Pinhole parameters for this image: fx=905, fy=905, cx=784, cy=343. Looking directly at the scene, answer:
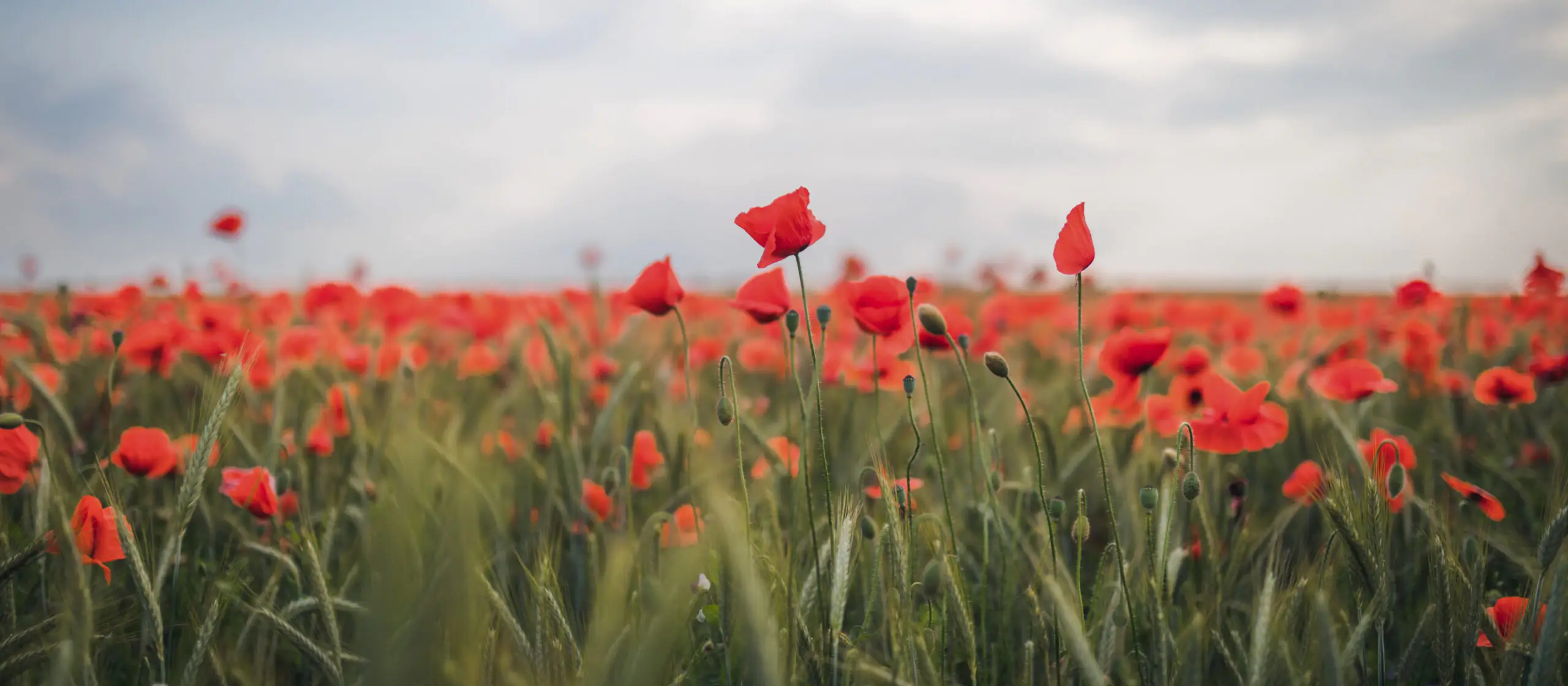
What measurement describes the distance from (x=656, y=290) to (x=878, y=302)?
1.23 feet

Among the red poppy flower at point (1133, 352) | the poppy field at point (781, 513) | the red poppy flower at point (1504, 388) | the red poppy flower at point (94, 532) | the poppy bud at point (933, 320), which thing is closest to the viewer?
the poppy field at point (781, 513)

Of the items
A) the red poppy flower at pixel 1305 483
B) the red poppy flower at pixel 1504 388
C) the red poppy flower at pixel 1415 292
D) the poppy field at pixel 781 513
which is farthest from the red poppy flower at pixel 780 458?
the red poppy flower at pixel 1415 292

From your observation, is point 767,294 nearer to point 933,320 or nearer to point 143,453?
point 933,320

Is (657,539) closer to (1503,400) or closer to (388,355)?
(388,355)

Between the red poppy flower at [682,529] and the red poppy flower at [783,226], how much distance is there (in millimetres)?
431

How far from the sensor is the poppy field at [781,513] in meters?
0.91

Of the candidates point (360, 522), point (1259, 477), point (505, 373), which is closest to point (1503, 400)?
point (1259, 477)

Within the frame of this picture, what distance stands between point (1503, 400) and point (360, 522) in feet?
8.03

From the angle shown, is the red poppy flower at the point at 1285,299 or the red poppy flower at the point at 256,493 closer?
the red poppy flower at the point at 256,493

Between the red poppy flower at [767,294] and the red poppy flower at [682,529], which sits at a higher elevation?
the red poppy flower at [767,294]

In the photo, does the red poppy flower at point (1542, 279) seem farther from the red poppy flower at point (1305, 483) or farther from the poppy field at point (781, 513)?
the red poppy flower at point (1305, 483)

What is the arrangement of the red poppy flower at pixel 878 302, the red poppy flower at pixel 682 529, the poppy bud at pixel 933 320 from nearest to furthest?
the poppy bud at pixel 933 320, the red poppy flower at pixel 878 302, the red poppy flower at pixel 682 529

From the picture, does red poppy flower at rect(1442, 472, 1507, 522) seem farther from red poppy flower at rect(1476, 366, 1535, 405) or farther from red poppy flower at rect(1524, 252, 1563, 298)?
red poppy flower at rect(1524, 252, 1563, 298)

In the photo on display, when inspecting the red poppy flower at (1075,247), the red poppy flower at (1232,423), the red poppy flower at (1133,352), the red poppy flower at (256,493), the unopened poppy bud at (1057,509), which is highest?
the red poppy flower at (1075,247)
